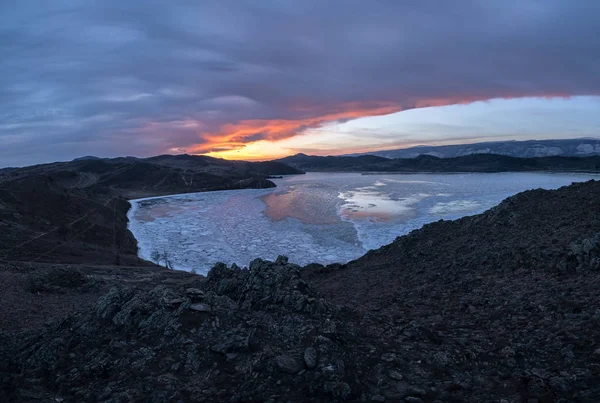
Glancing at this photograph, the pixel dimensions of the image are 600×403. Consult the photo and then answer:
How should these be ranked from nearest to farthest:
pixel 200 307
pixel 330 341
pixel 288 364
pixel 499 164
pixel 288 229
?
1. pixel 288 364
2. pixel 330 341
3. pixel 200 307
4. pixel 288 229
5. pixel 499 164

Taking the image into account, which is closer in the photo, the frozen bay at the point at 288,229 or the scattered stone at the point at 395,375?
the scattered stone at the point at 395,375

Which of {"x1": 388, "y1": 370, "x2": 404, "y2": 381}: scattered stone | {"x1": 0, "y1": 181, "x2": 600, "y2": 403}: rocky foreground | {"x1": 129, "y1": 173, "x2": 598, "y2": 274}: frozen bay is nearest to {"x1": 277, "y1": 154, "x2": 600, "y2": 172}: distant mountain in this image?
{"x1": 129, "y1": 173, "x2": 598, "y2": 274}: frozen bay

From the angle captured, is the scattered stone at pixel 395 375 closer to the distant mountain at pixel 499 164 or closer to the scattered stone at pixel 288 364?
the scattered stone at pixel 288 364

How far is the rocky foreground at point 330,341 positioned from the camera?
16.7 ft

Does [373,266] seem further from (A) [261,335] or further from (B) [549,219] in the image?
(A) [261,335]

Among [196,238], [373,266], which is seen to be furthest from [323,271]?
[196,238]

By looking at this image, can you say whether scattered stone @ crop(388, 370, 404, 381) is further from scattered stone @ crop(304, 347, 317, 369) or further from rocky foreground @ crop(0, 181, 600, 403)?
scattered stone @ crop(304, 347, 317, 369)

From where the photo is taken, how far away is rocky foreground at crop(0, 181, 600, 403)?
16.7 feet

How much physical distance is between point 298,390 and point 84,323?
14.4 feet

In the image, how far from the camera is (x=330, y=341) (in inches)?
231

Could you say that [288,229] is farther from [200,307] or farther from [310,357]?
[310,357]

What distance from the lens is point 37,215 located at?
31844mm

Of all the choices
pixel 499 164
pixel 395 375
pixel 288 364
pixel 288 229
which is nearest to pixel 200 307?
pixel 288 364

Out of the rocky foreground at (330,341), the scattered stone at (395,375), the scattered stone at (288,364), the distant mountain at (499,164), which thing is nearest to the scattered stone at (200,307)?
the rocky foreground at (330,341)
